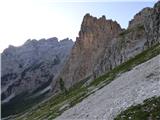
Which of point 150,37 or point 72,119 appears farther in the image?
point 150,37

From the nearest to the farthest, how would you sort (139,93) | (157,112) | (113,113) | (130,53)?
(157,112) → (113,113) → (139,93) → (130,53)

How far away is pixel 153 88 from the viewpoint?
43938 millimetres

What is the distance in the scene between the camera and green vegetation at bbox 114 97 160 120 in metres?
34.0

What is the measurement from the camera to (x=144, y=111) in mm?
35875

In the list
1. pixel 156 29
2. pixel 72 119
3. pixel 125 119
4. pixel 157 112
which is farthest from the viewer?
pixel 156 29

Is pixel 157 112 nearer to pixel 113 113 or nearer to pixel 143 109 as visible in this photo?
pixel 143 109

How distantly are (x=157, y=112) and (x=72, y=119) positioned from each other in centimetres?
2120

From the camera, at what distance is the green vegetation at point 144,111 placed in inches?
1337

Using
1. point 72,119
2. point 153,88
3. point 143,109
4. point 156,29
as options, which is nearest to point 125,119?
point 143,109

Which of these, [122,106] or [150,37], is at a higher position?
[150,37]

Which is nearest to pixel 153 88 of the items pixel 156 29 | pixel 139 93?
pixel 139 93

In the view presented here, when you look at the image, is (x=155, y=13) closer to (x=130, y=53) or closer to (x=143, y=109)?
(x=130, y=53)

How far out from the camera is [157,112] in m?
33.8

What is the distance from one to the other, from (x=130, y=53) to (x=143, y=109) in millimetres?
158337
